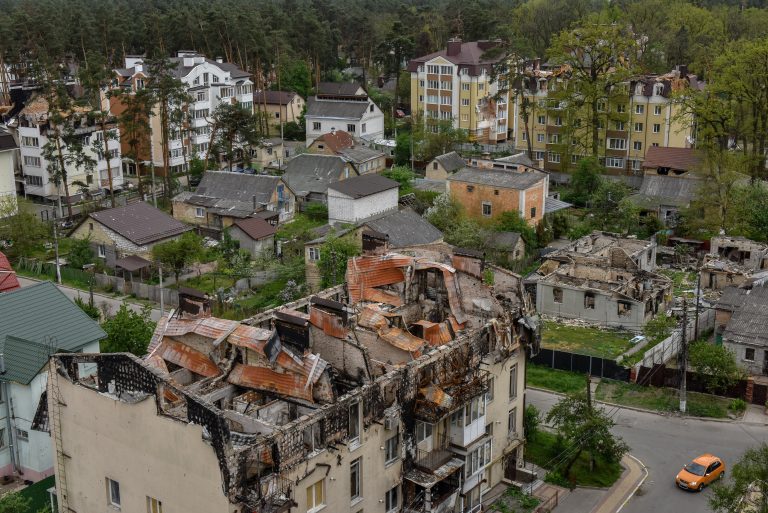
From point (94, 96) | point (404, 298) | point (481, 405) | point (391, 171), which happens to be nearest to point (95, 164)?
point (94, 96)

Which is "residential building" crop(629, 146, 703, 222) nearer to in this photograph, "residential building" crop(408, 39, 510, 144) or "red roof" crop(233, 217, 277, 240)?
"residential building" crop(408, 39, 510, 144)

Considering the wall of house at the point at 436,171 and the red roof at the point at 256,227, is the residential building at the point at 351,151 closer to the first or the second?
the wall of house at the point at 436,171

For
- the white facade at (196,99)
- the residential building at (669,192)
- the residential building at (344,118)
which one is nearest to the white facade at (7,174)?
the white facade at (196,99)

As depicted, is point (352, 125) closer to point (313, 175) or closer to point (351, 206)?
point (313, 175)

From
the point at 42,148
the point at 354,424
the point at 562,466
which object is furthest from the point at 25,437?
the point at 42,148

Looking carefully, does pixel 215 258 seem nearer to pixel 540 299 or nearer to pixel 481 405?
pixel 540 299


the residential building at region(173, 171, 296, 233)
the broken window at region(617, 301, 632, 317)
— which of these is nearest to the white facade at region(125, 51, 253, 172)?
the residential building at region(173, 171, 296, 233)
